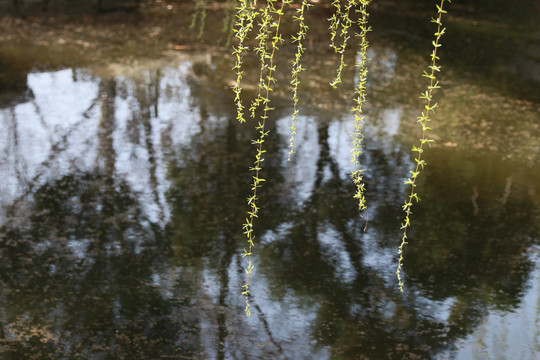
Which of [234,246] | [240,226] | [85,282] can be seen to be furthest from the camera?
[240,226]

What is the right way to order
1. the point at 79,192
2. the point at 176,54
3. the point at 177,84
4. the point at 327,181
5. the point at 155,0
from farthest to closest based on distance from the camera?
the point at 155,0
the point at 176,54
the point at 177,84
the point at 327,181
the point at 79,192

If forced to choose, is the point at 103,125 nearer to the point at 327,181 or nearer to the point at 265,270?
the point at 327,181

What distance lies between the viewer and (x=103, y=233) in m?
2.71

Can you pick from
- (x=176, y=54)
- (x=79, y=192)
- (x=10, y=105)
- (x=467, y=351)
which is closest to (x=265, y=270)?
(x=467, y=351)

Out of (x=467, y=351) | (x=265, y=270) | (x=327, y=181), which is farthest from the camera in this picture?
(x=327, y=181)

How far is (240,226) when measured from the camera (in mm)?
2818

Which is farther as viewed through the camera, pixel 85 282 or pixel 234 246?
pixel 234 246

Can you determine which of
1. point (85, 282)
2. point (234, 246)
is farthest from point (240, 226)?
point (85, 282)

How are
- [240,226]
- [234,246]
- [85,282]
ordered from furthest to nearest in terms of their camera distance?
[240,226] → [234,246] → [85,282]

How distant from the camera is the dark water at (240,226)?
7.20 feet

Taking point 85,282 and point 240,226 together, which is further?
point 240,226

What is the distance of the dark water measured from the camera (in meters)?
2.19

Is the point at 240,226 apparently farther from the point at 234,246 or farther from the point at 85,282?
the point at 85,282

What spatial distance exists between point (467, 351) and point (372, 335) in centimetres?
28
